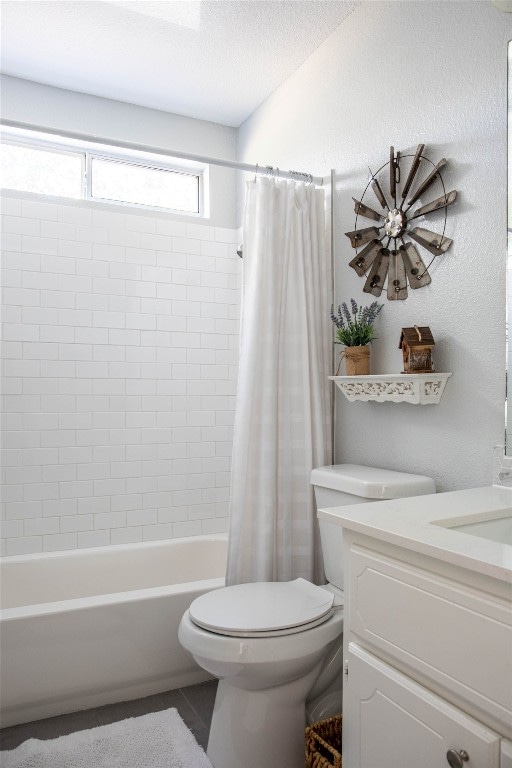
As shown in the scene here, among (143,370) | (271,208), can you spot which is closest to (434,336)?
(271,208)

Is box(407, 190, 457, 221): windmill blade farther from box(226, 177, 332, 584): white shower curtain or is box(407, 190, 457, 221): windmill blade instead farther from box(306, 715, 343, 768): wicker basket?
box(306, 715, 343, 768): wicker basket

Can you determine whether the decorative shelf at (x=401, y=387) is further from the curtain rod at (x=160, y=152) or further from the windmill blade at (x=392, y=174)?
the curtain rod at (x=160, y=152)

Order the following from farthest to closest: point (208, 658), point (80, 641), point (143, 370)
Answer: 1. point (143, 370)
2. point (80, 641)
3. point (208, 658)

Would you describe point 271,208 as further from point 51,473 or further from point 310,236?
point 51,473

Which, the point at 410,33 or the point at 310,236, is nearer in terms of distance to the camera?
the point at 410,33

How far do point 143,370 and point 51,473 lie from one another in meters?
0.69

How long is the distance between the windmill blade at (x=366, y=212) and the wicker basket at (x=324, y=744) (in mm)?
1711

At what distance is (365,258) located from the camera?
2.25 m

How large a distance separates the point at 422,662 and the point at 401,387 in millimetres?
989

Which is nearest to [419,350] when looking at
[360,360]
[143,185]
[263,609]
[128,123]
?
[360,360]

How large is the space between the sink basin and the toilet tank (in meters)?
0.44

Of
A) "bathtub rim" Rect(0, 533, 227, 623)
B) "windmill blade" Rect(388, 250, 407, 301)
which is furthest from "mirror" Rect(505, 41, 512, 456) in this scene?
"bathtub rim" Rect(0, 533, 227, 623)

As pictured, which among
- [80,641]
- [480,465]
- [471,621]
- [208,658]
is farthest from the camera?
[80,641]

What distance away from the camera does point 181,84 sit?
9.39ft
